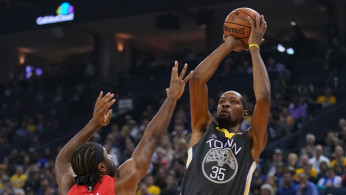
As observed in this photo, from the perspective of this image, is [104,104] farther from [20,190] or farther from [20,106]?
[20,106]

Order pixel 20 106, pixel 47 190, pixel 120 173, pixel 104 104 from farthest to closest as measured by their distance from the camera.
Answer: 1. pixel 20 106
2. pixel 47 190
3. pixel 104 104
4. pixel 120 173

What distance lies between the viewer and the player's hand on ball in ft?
17.1

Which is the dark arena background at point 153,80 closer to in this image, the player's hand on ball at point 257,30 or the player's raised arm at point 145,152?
the player's hand on ball at point 257,30

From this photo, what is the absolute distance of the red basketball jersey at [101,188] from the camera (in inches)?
175

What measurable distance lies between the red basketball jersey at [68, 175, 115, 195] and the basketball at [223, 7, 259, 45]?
1580 millimetres

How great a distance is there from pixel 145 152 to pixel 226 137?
0.76m

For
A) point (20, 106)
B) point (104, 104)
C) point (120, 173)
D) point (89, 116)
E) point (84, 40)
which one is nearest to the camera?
point (120, 173)

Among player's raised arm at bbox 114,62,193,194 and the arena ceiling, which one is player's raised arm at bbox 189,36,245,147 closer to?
player's raised arm at bbox 114,62,193,194

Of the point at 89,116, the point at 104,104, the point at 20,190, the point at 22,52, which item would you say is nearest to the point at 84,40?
the point at 22,52

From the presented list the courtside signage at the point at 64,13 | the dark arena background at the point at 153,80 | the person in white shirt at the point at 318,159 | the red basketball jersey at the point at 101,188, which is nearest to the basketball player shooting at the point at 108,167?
the red basketball jersey at the point at 101,188

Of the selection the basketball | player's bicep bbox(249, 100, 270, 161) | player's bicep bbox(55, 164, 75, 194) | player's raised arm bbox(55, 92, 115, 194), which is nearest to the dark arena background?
the basketball

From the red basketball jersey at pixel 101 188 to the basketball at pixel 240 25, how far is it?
5.18ft

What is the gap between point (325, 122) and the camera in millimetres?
15508

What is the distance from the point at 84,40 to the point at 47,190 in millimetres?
13846
